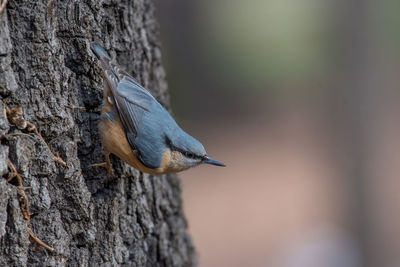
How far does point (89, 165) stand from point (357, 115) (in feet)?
13.6

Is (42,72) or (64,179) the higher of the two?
(42,72)

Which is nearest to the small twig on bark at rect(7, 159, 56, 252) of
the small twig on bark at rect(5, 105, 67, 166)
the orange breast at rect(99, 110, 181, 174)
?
the small twig on bark at rect(5, 105, 67, 166)

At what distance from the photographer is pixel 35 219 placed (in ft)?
7.90

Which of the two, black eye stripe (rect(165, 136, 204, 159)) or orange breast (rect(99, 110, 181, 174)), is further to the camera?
black eye stripe (rect(165, 136, 204, 159))

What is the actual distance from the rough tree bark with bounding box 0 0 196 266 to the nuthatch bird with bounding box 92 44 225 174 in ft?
0.23

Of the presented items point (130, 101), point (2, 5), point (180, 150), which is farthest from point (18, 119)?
point (180, 150)

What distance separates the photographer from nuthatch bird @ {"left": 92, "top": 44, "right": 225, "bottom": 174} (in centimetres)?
286

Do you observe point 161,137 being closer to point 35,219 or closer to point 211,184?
point 35,219

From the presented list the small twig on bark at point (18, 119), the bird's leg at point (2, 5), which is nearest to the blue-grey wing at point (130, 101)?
the small twig on bark at point (18, 119)

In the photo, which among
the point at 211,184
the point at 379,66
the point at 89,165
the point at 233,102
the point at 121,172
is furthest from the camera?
the point at 233,102

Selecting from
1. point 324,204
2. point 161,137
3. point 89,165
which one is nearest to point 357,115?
point 324,204

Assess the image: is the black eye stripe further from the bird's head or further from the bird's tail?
the bird's tail

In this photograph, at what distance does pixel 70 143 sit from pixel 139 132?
558 mm

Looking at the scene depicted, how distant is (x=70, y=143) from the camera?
102 inches
